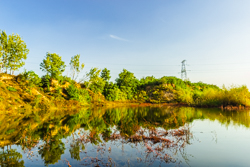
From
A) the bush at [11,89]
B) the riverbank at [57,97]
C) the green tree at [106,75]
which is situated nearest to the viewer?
the riverbank at [57,97]

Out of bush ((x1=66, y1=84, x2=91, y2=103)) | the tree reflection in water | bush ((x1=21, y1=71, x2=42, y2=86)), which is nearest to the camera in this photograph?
the tree reflection in water

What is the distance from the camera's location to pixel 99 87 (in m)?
61.6

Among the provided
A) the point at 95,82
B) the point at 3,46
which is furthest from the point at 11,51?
the point at 95,82

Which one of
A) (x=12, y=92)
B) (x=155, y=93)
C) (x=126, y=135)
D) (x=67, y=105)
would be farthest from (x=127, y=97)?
(x=126, y=135)

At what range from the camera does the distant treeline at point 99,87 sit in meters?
41.5

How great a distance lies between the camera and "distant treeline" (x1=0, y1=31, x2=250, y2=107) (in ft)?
136

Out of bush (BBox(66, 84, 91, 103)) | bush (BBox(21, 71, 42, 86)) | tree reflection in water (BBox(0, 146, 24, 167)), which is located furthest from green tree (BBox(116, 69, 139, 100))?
tree reflection in water (BBox(0, 146, 24, 167))

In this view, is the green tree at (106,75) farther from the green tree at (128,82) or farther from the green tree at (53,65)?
the green tree at (53,65)

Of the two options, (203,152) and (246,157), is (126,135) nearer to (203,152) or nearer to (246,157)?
(203,152)

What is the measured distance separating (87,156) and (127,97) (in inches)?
2486

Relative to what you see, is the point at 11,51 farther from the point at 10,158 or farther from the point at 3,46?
the point at 10,158

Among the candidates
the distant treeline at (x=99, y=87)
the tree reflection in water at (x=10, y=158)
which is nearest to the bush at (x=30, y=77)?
the distant treeline at (x=99, y=87)

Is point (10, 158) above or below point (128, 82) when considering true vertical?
below

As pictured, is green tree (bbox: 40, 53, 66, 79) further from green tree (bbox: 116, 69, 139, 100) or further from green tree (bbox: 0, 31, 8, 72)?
green tree (bbox: 116, 69, 139, 100)
